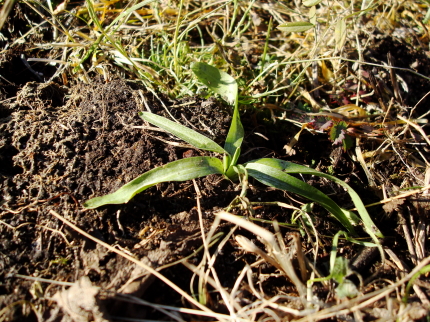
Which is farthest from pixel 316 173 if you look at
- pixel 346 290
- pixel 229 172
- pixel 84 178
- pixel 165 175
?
pixel 84 178

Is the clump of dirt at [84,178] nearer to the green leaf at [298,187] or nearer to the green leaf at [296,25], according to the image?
the green leaf at [298,187]

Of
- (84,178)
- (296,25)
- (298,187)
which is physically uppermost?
(296,25)

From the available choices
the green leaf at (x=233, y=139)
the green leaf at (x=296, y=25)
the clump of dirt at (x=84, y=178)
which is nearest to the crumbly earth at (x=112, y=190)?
the clump of dirt at (x=84, y=178)

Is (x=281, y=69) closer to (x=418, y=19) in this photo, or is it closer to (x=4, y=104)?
(x=418, y=19)

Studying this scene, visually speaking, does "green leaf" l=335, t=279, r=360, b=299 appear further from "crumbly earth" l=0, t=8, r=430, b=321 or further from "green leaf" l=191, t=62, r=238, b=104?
"green leaf" l=191, t=62, r=238, b=104

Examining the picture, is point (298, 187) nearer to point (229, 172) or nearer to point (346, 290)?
point (229, 172)

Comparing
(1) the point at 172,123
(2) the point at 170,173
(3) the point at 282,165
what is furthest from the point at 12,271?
(3) the point at 282,165

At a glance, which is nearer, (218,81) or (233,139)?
(233,139)
